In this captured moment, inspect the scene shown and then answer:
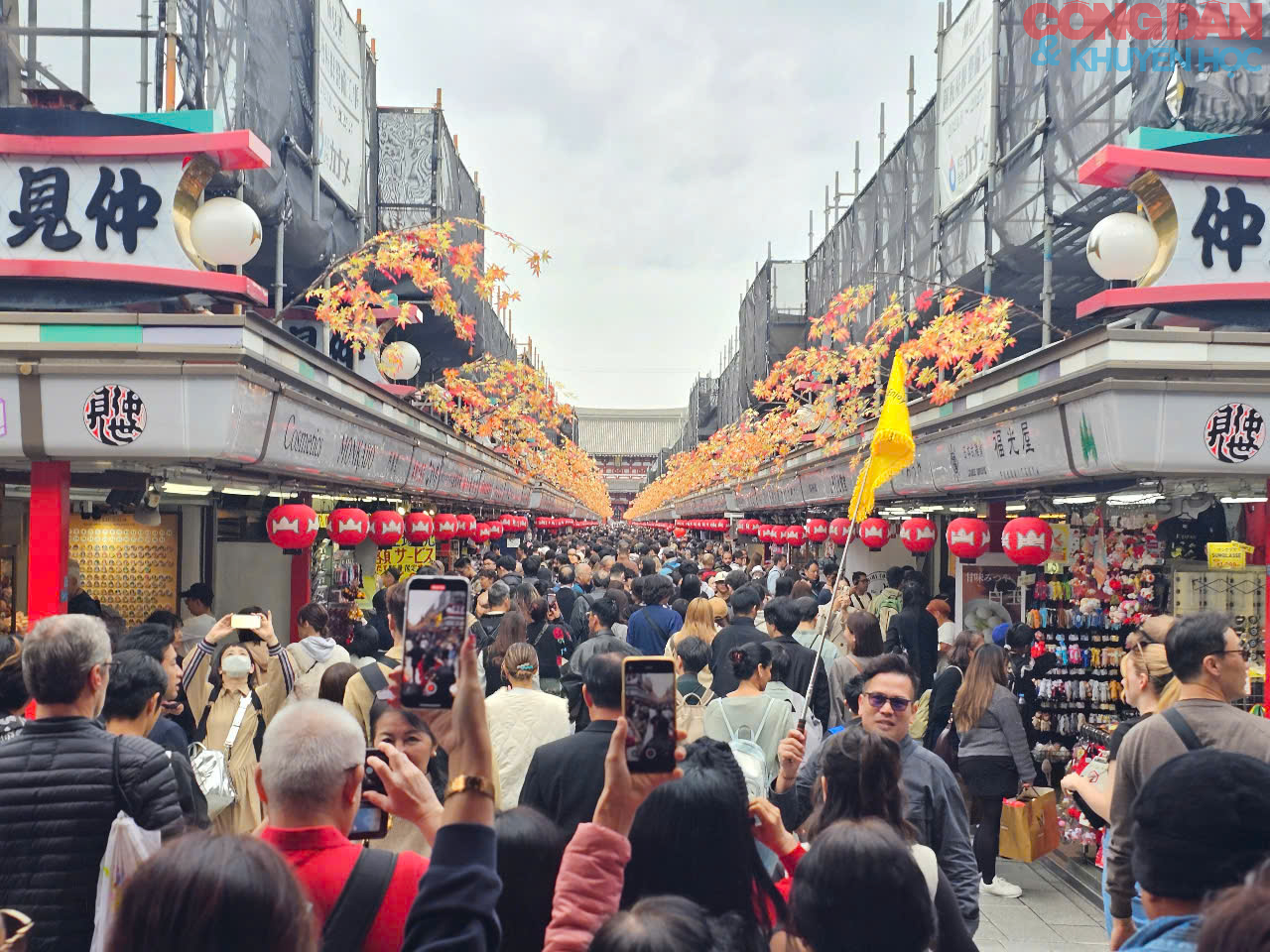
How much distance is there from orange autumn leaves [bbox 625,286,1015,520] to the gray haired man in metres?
8.81

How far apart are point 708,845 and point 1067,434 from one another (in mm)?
6323

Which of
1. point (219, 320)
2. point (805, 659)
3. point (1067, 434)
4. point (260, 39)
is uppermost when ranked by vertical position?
point (260, 39)

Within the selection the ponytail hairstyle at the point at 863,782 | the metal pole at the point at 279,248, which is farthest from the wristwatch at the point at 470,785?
the metal pole at the point at 279,248

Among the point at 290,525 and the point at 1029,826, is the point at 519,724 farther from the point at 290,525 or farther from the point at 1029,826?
the point at 290,525

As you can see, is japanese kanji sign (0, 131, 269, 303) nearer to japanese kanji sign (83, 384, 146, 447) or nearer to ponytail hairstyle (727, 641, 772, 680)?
japanese kanji sign (83, 384, 146, 447)

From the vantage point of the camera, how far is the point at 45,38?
10789 millimetres

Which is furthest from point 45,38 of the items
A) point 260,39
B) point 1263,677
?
point 1263,677

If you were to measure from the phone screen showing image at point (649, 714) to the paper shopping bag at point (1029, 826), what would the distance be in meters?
5.90

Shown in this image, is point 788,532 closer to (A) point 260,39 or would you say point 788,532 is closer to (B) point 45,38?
(A) point 260,39

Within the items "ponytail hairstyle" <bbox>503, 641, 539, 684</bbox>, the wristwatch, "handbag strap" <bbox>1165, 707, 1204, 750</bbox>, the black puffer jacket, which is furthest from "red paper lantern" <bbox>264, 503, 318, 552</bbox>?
the wristwatch

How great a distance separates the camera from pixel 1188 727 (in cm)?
452

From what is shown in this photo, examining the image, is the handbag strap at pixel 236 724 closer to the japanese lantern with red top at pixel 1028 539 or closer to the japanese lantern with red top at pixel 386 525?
the japanese lantern with red top at pixel 1028 539

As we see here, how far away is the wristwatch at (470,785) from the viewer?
230 centimetres

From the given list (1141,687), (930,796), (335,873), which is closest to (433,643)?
(335,873)
